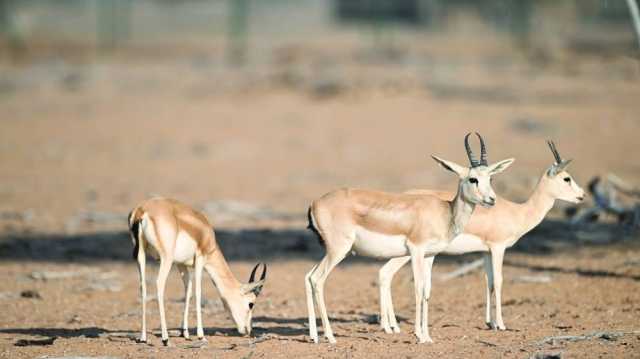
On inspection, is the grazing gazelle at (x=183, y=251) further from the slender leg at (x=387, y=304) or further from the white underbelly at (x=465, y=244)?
the white underbelly at (x=465, y=244)

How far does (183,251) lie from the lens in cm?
999

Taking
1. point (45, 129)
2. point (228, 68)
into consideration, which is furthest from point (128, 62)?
point (45, 129)

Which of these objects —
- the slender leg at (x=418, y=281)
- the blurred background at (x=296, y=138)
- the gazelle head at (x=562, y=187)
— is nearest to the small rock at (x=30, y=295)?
the blurred background at (x=296, y=138)

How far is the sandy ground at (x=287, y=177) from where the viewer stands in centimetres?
1059

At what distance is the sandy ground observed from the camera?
10.6 meters

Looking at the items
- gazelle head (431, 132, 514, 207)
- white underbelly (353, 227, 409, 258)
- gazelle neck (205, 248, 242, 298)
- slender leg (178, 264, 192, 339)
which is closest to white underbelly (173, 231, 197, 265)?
gazelle neck (205, 248, 242, 298)

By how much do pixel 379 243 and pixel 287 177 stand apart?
38.9 feet

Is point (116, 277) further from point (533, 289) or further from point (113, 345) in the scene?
point (533, 289)

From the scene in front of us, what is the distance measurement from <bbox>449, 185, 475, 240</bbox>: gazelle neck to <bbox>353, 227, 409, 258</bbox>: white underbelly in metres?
0.44

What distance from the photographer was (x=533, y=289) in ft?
40.6

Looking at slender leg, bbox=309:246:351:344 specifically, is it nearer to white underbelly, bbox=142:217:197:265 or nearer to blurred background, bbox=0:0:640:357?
blurred background, bbox=0:0:640:357

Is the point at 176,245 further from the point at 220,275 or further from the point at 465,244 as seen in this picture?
the point at 465,244

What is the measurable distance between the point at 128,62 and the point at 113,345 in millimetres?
26395

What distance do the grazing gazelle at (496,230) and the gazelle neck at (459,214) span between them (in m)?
0.56
